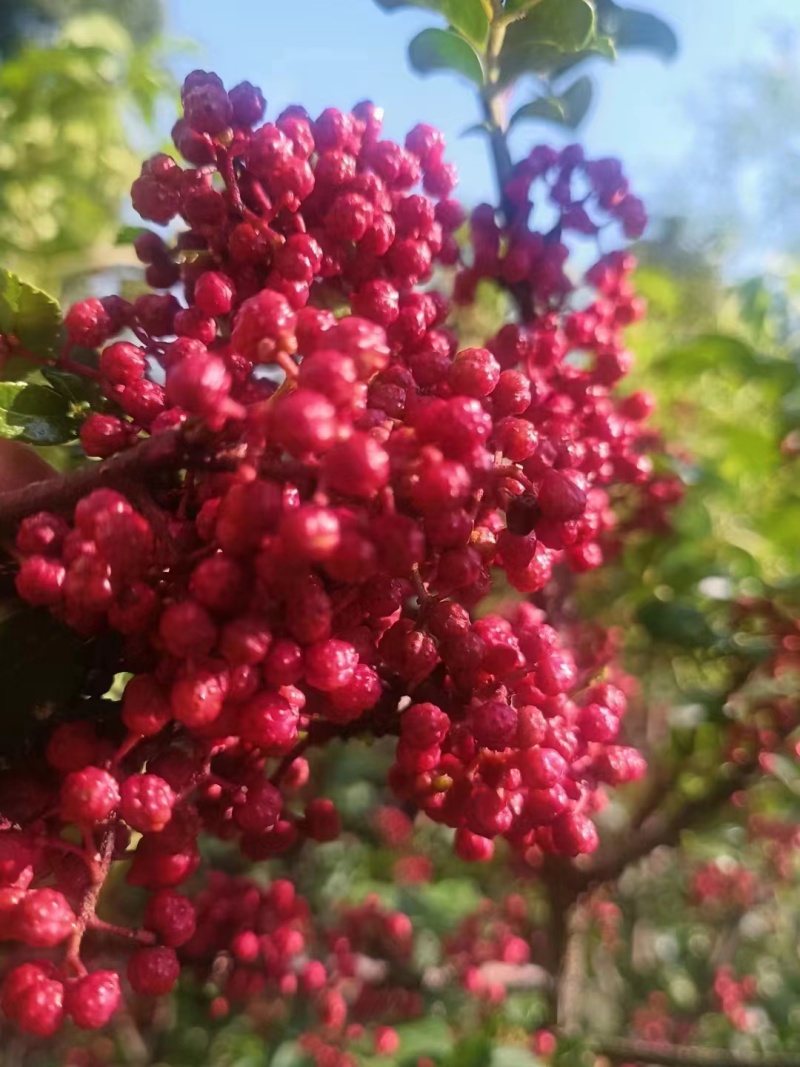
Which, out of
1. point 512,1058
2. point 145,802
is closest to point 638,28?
point 145,802

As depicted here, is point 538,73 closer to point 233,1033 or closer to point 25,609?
point 25,609

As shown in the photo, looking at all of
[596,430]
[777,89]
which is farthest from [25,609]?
[777,89]

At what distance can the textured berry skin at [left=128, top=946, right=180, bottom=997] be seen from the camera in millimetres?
652

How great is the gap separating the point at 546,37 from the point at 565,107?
0.53 feet

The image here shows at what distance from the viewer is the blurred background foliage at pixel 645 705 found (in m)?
1.41

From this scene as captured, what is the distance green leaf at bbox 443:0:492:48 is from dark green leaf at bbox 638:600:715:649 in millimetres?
793

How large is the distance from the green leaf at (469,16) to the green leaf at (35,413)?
58 centimetres

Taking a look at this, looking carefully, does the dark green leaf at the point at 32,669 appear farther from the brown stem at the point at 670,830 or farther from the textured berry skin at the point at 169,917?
the brown stem at the point at 670,830

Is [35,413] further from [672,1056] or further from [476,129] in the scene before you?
[672,1056]

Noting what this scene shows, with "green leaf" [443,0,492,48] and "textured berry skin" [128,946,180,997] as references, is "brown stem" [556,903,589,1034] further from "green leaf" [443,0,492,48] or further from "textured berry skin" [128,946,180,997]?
"green leaf" [443,0,492,48]

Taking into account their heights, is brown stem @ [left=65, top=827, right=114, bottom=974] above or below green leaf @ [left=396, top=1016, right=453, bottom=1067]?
above

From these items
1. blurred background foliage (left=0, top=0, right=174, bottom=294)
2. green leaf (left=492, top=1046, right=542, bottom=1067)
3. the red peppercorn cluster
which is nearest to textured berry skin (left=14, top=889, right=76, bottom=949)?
the red peppercorn cluster

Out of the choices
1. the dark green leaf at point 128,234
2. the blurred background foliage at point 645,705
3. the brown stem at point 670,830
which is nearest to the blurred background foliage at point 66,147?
the blurred background foliage at point 645,705

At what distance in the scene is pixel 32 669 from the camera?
25.7 inches
